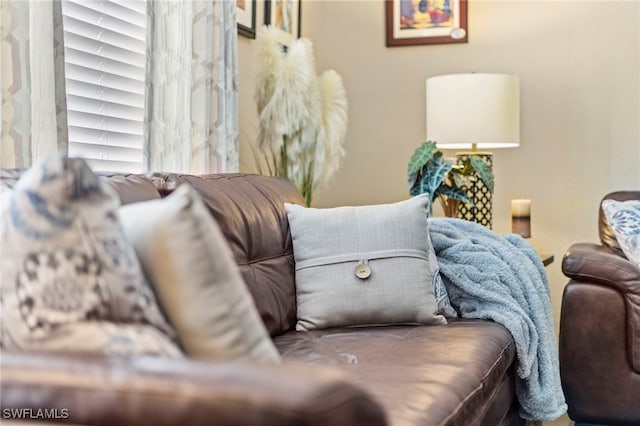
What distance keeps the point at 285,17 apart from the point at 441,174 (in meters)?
1.10

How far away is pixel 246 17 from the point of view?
3.49 meters

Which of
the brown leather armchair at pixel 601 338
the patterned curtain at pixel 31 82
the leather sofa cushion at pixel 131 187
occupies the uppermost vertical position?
the patterned curtain at pixel 31 82

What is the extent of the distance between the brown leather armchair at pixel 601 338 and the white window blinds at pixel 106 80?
1567 millimetres

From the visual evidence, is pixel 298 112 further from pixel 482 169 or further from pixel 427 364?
pixel 427 364

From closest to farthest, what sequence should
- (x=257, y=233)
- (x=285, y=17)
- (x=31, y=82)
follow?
(x=31, y=82) → (x=257, y=233) → (x=285, y=17)

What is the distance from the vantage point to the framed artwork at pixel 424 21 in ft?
13.2

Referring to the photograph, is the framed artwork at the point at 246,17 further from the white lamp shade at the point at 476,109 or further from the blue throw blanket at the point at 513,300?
the blue throw blanket at the point at 513,300

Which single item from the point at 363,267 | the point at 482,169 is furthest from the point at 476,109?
the point at 363,267

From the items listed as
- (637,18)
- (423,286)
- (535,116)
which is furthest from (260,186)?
(637,18)

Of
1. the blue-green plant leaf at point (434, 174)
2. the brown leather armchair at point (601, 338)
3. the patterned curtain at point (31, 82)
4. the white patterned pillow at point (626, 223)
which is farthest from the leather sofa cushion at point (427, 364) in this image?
the blue-green plant leaf at point (434, 174)

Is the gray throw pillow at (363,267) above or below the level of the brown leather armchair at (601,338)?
above

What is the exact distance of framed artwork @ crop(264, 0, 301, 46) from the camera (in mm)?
3711

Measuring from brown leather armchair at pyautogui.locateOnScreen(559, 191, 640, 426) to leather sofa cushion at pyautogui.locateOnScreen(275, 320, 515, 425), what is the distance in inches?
25.7

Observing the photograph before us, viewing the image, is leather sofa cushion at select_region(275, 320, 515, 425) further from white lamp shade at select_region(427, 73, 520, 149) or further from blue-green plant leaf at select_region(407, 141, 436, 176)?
white lamp shade at select_region(427, 73, 520, 149)
